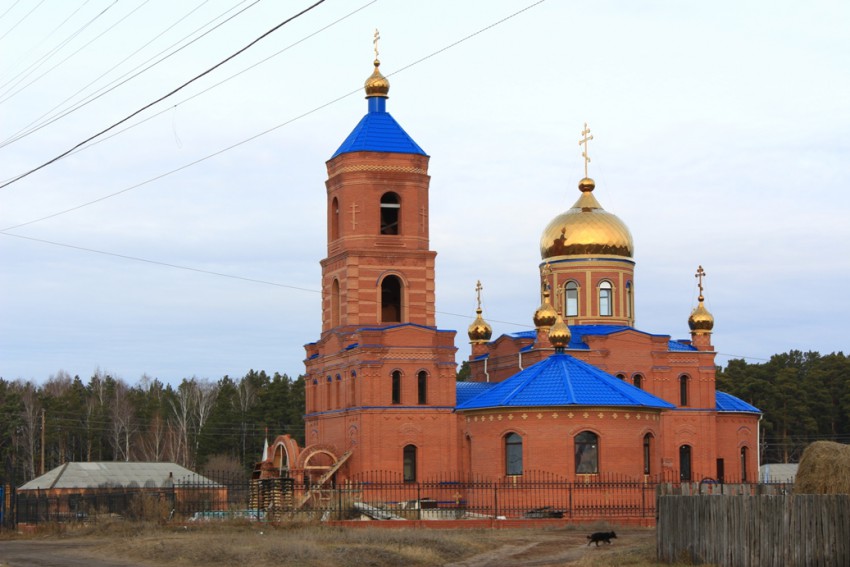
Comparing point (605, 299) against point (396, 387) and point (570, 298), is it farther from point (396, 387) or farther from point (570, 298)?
point (396, 387)

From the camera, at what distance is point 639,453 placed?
45.4 metres

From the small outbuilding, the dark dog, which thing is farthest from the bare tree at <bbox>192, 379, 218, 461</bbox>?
the dark dog

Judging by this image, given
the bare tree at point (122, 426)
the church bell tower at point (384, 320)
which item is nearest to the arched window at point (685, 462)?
the church bell tower at point (384, 320)

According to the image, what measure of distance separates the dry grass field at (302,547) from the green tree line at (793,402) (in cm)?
4979

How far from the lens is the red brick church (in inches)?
1777

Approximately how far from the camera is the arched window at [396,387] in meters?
47.8

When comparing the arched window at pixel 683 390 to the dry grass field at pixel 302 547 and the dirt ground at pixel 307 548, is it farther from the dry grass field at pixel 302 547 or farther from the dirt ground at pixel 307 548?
the dirt ground at pixel 307 548

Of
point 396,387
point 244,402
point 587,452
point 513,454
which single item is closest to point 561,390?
point 587,452

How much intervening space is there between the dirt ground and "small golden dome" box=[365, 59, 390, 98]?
20669 millimetres

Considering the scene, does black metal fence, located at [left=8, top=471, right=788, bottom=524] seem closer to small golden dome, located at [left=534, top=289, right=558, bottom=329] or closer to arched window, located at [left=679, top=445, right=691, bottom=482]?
arched window, located at [left=679, top=445, right=691, bottom=482]

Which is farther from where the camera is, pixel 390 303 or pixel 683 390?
pixel 683 390

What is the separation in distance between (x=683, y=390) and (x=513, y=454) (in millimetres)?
12069

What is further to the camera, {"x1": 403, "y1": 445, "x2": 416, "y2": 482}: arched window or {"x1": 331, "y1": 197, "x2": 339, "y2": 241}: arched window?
{"x1": 331, "y1": 197, "x2": 339, "y2": 241}: arched window

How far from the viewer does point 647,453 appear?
46.3m
